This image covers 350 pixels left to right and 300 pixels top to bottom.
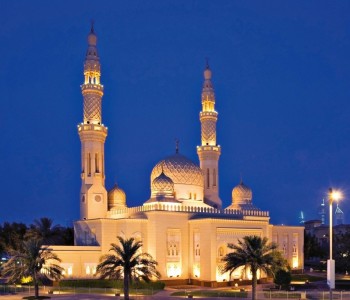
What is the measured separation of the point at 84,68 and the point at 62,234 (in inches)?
711

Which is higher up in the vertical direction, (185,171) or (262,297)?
(185,171)

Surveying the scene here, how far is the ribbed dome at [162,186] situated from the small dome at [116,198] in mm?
5329

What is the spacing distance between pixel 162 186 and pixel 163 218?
3343 mm

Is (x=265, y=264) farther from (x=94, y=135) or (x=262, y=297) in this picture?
(x=94, y=135)

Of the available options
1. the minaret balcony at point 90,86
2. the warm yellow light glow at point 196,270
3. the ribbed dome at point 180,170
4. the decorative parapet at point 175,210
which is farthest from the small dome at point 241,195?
the minaret balcony at point 90,86

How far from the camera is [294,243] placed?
59125mm

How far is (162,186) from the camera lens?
1921 inches

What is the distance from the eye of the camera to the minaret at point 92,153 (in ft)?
164

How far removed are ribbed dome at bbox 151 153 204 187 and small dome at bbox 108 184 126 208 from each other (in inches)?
137

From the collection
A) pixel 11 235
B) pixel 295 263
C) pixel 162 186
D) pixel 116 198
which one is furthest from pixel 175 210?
pixel 11 235

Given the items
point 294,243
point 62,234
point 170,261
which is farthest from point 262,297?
point 62,234

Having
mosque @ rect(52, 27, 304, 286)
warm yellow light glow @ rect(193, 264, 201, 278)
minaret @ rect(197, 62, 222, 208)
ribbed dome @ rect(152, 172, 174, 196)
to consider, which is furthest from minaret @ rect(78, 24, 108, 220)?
minaret @ rect(197, 62, 222, 208)

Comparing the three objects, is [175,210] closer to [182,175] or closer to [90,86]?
[182,175]

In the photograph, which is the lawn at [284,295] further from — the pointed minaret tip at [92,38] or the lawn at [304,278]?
the pointed minaret tip at [92,38]
